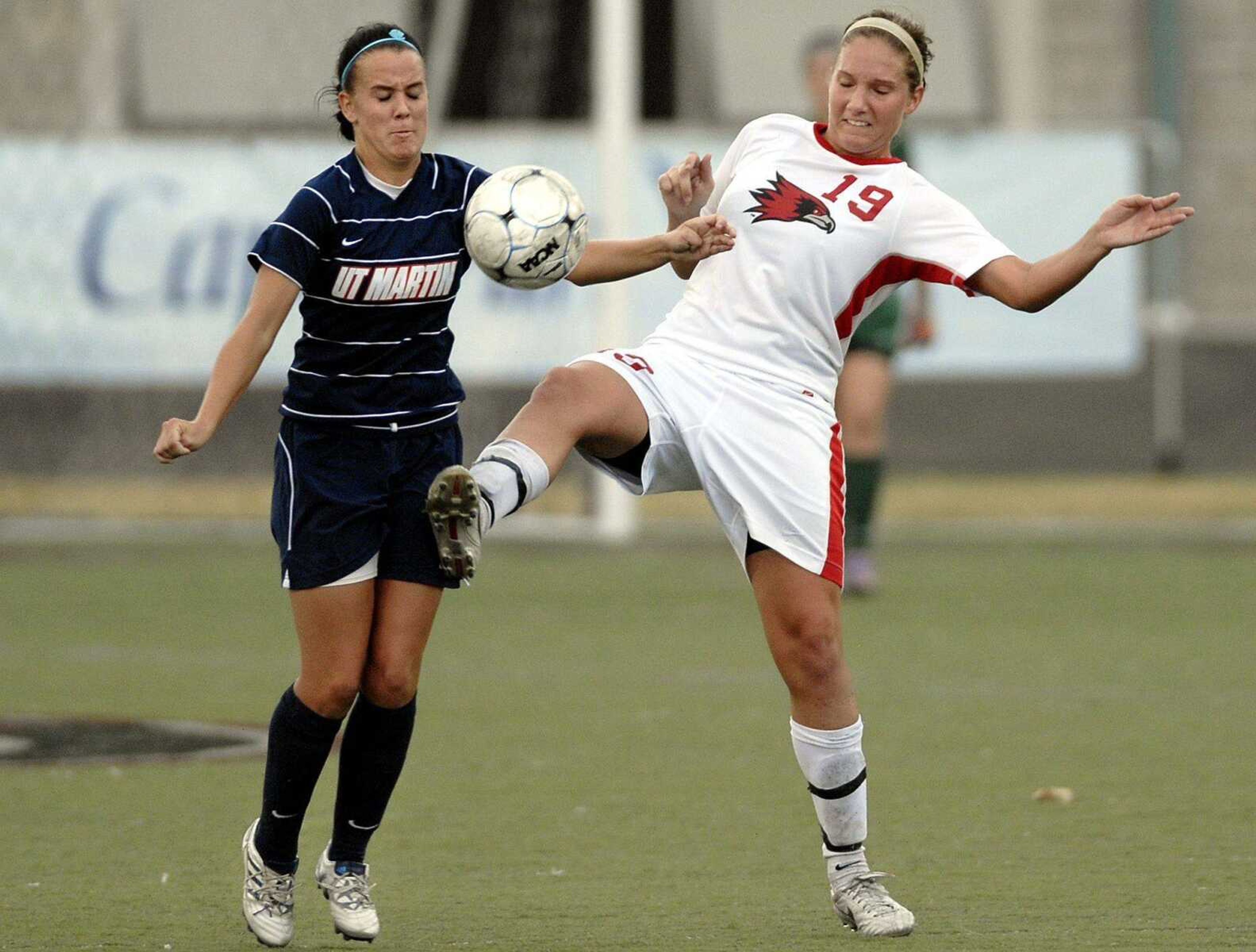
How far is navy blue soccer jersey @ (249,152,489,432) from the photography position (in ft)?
15.9

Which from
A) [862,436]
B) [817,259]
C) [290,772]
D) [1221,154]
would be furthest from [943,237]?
[1221,154]

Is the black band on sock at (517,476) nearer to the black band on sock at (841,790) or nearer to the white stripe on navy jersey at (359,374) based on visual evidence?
the white stripe on navy jersey at (359,374)

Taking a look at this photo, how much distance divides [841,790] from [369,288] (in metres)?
1.44

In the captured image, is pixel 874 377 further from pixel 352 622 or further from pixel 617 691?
pixel 352 622

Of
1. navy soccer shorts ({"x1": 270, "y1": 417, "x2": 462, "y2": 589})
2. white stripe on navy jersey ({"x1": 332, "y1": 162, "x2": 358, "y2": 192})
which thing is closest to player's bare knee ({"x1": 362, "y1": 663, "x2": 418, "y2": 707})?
navy soccer shorts ({"x1": 270, "y1": 417, "x2": 462, "y2": 589})

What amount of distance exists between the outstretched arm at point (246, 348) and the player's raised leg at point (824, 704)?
44.3 inches

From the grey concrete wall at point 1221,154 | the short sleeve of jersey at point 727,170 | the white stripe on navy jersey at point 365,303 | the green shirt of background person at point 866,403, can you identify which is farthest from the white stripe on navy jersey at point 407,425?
the grey concrete wall at point 1221,154

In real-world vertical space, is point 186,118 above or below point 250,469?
above

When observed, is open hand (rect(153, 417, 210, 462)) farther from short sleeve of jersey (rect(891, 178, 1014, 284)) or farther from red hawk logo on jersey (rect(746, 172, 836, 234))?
short sleeve of jersey (rect(891, 178, 1014, 284))

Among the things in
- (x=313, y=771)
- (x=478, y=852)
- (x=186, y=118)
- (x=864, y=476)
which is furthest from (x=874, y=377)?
(x=186, y=118)

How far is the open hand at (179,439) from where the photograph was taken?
4.71 meters

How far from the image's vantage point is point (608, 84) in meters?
13.4

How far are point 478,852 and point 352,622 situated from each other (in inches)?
45.2

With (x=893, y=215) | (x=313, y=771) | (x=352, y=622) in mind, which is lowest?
(x=313, y=771)
